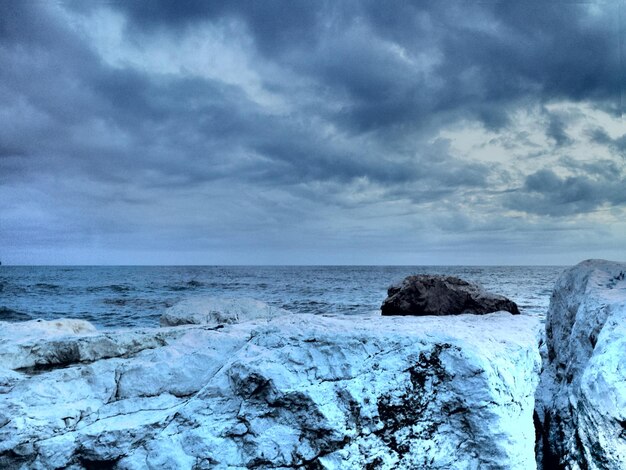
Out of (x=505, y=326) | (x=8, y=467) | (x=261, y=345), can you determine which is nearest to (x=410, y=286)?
(x=505, y=326)

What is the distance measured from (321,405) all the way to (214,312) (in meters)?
6.23

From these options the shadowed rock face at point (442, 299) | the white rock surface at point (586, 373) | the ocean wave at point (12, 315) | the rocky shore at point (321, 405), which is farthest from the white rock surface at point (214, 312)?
the ocean wave at point (12, 315)

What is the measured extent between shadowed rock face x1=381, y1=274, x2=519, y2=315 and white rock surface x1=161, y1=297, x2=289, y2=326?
2.50m

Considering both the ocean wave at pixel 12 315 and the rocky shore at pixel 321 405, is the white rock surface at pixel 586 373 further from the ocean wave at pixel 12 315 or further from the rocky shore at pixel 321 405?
the ocean wave at pixel 12 315

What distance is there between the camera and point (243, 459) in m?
2.85

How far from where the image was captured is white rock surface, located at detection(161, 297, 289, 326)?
8.49m

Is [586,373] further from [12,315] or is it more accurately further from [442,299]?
[12,315]

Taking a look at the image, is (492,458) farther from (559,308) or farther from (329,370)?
(559,308)

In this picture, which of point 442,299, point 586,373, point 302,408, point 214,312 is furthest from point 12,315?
point 586,373

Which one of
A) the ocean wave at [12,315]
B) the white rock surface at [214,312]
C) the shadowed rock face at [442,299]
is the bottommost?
the ocean wave at [12,315]

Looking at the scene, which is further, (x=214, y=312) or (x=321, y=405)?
(x=214, y=312)

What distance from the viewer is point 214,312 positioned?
882 cm

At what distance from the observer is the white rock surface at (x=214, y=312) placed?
849 cm

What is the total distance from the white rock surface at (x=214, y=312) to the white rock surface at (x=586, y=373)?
5393 millimetres
